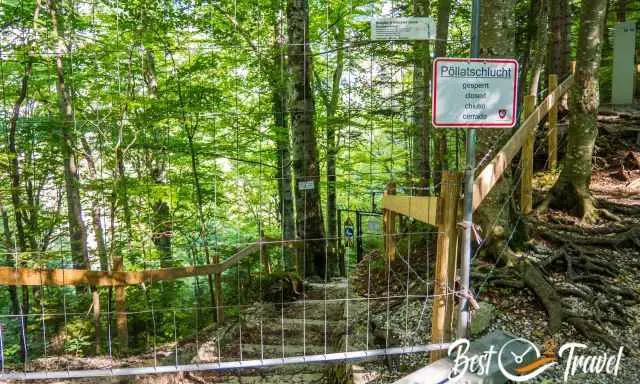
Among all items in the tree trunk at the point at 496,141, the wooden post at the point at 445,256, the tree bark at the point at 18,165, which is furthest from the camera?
the tree bark at the point at 18,165

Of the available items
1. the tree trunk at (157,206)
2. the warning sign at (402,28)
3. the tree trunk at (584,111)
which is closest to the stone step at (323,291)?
the tree trunk at (157,206)

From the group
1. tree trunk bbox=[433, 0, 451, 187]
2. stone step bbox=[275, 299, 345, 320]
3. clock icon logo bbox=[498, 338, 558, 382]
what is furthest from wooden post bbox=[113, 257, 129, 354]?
clock icon logo bbox=[498, 338, 558, 382]

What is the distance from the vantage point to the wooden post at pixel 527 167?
466cm

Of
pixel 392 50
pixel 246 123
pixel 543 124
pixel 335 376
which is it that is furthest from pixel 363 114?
pixel 543 124

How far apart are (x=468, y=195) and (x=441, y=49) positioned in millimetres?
3361

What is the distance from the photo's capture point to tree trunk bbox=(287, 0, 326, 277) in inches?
199

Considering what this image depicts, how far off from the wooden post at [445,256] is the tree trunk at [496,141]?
4.81ft

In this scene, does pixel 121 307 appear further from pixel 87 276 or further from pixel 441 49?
pixel 441 49

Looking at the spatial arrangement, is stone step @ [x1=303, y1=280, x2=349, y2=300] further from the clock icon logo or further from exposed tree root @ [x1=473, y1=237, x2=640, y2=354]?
the clock icon logo

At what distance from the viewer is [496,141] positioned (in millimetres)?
3883

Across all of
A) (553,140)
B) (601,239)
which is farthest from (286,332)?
(553,140)

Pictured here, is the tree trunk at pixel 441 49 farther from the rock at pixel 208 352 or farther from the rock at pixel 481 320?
the rock at pixel 208 352

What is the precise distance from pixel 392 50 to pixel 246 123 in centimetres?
175

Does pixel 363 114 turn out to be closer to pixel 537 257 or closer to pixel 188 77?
pixel 188 77
